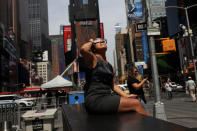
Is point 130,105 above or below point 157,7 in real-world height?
below

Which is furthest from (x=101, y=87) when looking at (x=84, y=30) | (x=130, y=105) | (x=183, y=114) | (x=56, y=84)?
(x=84, y=30)

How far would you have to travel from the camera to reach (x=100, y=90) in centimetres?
290

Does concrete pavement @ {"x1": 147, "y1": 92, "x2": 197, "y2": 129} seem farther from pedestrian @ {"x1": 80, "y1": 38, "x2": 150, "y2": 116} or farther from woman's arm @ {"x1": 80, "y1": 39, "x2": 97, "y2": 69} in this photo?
woman's arm @ {"x1": 80, "y1": 39, "x2": 97, "y2": 69}

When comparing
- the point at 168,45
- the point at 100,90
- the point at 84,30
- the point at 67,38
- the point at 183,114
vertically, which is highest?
the point at 84,30

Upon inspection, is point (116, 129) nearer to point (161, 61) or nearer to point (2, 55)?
point (161, 61)

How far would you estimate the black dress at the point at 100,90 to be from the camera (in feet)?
9.03

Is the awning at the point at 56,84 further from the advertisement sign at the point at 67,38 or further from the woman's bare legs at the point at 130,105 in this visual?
the advertisement sign at the point at 67,38

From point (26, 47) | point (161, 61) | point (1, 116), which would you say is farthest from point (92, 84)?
point (26, 47)

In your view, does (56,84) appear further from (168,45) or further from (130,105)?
(130,105)

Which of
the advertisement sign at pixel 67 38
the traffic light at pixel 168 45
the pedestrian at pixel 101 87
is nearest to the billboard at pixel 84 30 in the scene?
the advertisement sign at pixel 67 38

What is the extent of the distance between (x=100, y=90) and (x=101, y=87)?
45 mm

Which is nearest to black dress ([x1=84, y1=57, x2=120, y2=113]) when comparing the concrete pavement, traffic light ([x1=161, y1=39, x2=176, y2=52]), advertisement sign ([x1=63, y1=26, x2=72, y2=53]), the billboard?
the concrete pavement

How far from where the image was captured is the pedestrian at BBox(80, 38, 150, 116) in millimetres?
2748

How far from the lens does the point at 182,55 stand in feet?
185
